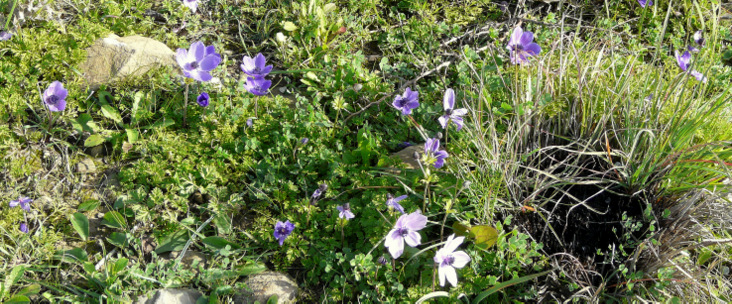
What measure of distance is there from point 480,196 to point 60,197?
1913 millimetres

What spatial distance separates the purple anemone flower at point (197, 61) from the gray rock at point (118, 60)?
1.26ft

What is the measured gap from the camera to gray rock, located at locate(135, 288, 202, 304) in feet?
6.48

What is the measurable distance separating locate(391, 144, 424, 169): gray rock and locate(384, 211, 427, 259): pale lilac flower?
0.54 meters

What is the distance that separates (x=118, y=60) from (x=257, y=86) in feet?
2.72

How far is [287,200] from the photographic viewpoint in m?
2.34

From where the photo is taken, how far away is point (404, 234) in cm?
189

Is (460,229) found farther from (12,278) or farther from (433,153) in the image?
(12,278)

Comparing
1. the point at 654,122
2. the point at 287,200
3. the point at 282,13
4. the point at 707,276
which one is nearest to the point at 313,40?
the point at 282,13

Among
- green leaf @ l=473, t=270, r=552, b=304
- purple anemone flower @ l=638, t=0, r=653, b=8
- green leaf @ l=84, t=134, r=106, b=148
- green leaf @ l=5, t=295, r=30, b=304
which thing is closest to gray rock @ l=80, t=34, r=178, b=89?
green leaf @ l=84, t=134, r=106, b=148

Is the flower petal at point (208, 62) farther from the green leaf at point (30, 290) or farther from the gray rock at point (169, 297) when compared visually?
the green leaf at point (30, 290)

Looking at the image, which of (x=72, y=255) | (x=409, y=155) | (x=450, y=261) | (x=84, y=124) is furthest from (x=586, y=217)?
(x=84, y=124)

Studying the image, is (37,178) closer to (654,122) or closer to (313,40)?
(313,40)

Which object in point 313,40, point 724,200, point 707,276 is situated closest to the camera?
point 707,276

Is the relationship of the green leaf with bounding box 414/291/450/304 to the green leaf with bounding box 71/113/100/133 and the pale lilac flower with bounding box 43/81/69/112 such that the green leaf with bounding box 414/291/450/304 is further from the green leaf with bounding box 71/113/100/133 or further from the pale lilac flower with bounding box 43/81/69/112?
the pale lilac flower with bounding box 43/81/69/112
